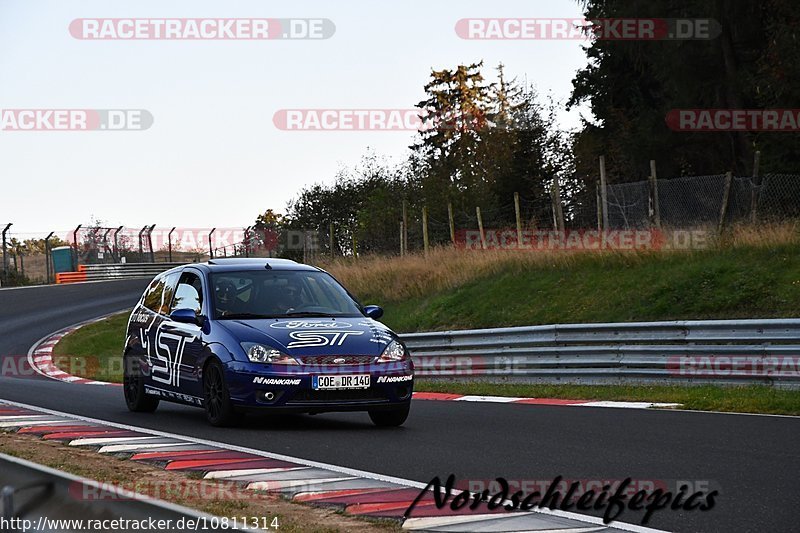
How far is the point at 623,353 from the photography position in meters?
16.0

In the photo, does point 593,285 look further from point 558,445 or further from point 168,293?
point 558,445

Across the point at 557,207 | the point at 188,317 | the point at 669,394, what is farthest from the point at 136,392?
the point at 557,207

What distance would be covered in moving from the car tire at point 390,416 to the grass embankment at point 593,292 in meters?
3.51

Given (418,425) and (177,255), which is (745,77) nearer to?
(418,425)

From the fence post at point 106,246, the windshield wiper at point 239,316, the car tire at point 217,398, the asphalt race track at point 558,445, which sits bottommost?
the asphalt race track at point 558,445

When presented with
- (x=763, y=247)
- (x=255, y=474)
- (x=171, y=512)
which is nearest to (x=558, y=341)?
(x=763, y=247)

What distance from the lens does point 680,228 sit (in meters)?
23.9

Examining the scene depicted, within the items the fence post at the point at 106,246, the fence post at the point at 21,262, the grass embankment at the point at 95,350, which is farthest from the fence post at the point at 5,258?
the grass embankment at the point at 95,350

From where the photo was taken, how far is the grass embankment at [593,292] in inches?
613

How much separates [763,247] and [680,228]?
12.3 ft

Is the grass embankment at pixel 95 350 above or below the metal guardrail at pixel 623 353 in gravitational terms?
below

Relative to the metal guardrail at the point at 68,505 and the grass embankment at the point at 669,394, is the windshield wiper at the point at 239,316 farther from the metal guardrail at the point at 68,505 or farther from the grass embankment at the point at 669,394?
the metal guardrail at the point at 68,505

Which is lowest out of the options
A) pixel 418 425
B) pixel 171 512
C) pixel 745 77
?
pixel 418 425

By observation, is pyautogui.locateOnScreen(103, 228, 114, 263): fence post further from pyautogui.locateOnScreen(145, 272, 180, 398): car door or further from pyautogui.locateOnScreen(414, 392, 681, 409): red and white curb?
pyautogui.locateOnScreen(145, 272, 180, 398): car door
